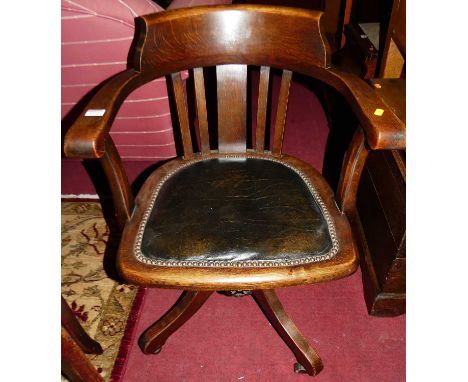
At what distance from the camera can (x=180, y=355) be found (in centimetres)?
145

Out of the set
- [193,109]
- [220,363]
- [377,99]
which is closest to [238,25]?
[377,99]

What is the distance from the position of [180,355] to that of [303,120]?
1758mm

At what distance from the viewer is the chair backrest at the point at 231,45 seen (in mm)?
1144

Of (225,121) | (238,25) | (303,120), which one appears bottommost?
(303,120)

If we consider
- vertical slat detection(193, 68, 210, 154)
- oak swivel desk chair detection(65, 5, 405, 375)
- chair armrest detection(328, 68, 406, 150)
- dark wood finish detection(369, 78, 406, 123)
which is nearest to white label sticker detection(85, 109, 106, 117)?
oak swivel desk chair detection(65, 5, 405, 375)

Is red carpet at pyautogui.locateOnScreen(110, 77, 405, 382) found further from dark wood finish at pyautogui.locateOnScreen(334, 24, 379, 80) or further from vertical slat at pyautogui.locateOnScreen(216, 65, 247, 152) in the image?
dark wood finish at pyautogui.locateOnScreen(334, 24, 379, 80)

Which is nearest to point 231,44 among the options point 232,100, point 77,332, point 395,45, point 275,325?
point 232,100

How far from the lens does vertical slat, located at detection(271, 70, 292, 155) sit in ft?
4.01

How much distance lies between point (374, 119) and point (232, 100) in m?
0.51

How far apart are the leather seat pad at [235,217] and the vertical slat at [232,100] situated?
0.41ft

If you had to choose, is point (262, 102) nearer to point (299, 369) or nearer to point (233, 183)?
point (233, 183)

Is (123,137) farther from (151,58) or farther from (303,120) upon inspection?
(303,120)

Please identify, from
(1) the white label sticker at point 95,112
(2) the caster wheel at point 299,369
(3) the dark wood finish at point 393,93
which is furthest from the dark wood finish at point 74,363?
(3) the dark wood finish at point 393,93

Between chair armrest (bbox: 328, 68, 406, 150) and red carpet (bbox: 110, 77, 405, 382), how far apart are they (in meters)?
0.90
